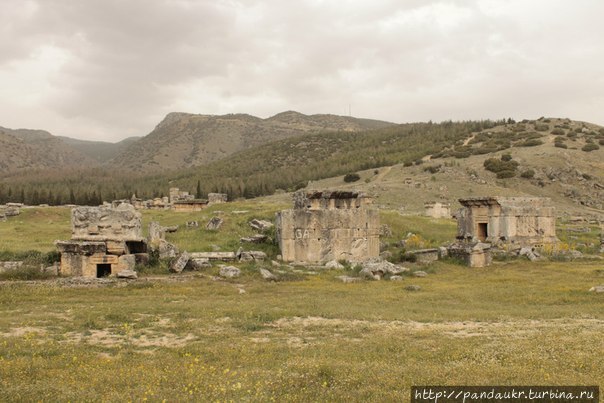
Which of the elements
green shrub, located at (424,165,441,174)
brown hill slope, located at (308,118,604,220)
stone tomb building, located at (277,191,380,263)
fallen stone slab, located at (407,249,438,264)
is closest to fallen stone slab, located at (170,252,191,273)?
stone tomb building, located at (277,191,380,263)

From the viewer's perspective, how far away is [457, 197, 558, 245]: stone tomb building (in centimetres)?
2791

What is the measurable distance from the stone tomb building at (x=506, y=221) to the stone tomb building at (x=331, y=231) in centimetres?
774

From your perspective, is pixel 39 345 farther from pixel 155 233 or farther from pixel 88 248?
pixel 155 233

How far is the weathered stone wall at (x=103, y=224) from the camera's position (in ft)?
61.9

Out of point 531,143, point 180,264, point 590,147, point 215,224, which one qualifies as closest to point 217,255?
point 180,264

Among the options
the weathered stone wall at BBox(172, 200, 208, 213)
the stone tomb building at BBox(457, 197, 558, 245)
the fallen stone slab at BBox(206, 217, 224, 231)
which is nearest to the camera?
the fallen stone slab at BBox(206, 217, 224, 231)

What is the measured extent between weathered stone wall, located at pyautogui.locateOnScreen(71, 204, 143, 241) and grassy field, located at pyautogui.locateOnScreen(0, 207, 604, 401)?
285cm

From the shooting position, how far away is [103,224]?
62.5 feet

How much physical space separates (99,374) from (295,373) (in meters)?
2.95

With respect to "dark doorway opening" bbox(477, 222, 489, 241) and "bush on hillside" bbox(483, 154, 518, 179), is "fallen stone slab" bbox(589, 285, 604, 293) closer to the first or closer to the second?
"dark doorway opening" bbox(477, 222, 489, 241)

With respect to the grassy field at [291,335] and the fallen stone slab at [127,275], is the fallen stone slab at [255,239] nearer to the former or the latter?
the grassy field at [291,335]

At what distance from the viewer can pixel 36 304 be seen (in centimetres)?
1377

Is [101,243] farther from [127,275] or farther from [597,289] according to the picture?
[597,289]

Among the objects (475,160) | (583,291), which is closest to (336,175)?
(475,160)
